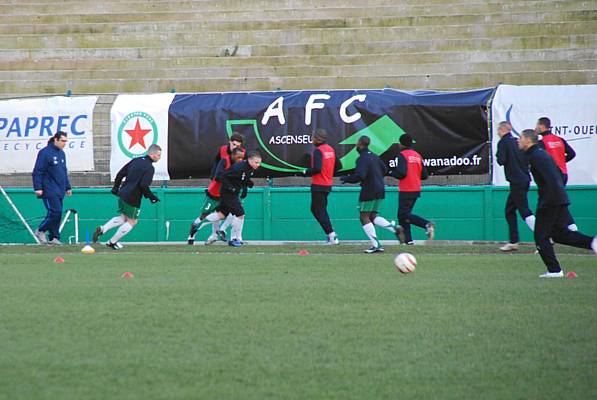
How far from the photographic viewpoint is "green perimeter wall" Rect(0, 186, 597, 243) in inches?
766

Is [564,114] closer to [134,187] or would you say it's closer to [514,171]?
[514,171]

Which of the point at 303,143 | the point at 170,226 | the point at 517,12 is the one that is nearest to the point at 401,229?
the point at 303,143

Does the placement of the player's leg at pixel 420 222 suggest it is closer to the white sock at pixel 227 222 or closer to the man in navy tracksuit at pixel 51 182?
the white sock at pixel 227 222

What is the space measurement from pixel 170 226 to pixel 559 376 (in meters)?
14.8

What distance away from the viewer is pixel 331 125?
67.3 feet

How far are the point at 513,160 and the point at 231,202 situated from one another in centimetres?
476

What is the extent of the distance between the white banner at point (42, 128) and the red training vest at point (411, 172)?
654 centimetres

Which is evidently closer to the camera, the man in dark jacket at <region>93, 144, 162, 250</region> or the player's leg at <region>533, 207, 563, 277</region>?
the player's leg at <region>533, 207, 563, 277</region>

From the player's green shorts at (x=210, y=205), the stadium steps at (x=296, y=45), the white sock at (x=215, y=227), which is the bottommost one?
the white sock at (x=215, y=227)

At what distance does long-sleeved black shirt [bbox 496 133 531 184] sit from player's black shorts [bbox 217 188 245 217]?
14.7 ft

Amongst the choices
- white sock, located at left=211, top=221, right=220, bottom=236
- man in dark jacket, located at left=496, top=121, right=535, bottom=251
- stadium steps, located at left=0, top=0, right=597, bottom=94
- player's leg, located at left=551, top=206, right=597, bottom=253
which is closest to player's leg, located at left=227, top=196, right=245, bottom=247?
white sock, located at left=211, top=221, right=220, bottom=236

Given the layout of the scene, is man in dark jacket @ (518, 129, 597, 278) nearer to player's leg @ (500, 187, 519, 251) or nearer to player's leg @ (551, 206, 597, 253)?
player's leg @ (551, 206, 597, 253)

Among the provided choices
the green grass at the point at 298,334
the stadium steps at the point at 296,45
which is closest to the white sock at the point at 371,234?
the green grass at the point at 298,334

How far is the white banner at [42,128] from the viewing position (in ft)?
68.7
